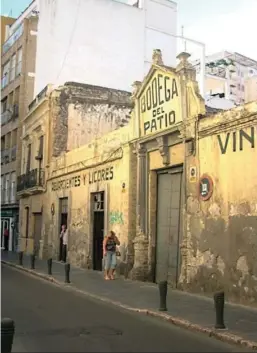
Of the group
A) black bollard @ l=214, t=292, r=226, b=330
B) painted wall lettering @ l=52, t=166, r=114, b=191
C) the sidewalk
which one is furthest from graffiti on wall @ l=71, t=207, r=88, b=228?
black bollard @ l=214, t=292, r=226, b=330

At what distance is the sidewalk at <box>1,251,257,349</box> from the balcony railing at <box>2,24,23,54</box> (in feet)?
87.3

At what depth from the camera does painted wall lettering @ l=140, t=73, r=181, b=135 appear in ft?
46.2

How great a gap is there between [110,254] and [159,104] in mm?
5046

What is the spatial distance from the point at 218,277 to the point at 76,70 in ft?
77.6

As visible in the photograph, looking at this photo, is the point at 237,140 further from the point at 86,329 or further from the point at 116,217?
the point at 116,217

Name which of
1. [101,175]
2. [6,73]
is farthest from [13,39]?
[101,175]

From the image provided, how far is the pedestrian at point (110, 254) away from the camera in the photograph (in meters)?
15.6

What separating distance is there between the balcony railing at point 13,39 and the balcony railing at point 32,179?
508 inches

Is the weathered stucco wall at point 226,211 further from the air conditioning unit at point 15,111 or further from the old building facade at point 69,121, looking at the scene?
the air conditioning unit at point 15,111

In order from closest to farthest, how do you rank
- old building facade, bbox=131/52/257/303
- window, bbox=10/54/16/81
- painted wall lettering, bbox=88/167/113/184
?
old building facade, bbox=131/52/257/303
painted wall lettering, bbox=88/167/113/184
window, bbox=10/54/16/81

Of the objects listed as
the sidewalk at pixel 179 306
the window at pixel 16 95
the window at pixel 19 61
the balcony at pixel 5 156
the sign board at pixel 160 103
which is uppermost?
the window at pixel 19 61

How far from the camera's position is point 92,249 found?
63.8 feet

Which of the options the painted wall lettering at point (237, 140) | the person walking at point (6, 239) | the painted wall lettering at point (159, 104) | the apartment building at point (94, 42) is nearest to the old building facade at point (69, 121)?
the apartment building at point (94, 42)

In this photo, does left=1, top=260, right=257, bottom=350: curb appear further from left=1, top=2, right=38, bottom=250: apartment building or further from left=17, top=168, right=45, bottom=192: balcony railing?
left=1, top=2, right=38, bottom=250: apartment building
